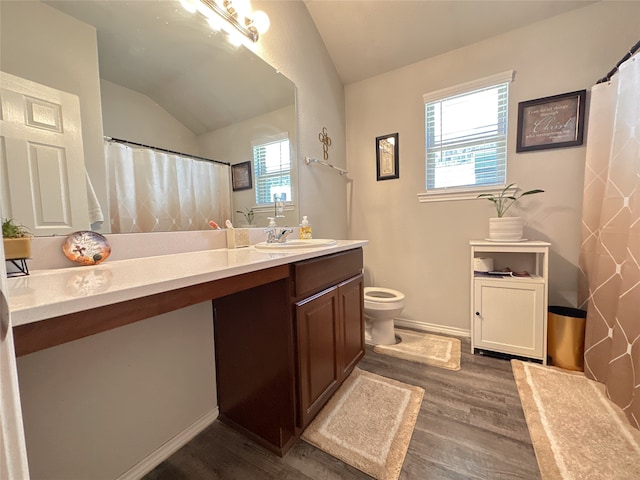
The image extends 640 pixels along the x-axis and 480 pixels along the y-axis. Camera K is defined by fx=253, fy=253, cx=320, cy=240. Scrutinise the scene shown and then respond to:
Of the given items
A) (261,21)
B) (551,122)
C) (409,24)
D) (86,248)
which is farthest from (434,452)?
(409,24)

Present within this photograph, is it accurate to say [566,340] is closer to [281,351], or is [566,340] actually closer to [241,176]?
[281,351]

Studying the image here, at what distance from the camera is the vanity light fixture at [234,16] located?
1.23 m

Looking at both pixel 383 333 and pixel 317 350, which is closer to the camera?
pixel 317 350

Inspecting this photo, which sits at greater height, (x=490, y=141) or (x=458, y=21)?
(x=458, y=21)

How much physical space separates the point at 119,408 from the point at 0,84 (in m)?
1.11

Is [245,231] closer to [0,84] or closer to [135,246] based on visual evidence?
[135,246]

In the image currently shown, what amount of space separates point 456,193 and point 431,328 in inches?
46.1

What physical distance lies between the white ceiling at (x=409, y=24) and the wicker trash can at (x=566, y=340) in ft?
6.55

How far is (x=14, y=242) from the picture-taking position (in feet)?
2.18

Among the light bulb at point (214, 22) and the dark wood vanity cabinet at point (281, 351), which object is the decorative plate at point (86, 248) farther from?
the light bulb at point (214, 22)

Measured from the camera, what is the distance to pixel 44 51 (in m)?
0.80

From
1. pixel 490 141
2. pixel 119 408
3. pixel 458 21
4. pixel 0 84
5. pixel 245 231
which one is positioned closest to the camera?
pixel 0 84

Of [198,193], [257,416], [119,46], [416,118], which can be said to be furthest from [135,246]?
[416,118]

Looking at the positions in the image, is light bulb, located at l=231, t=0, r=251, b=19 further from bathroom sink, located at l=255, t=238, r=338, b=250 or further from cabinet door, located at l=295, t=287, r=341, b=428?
cabinet door, located at l=295, t=287, r=341, b=428
